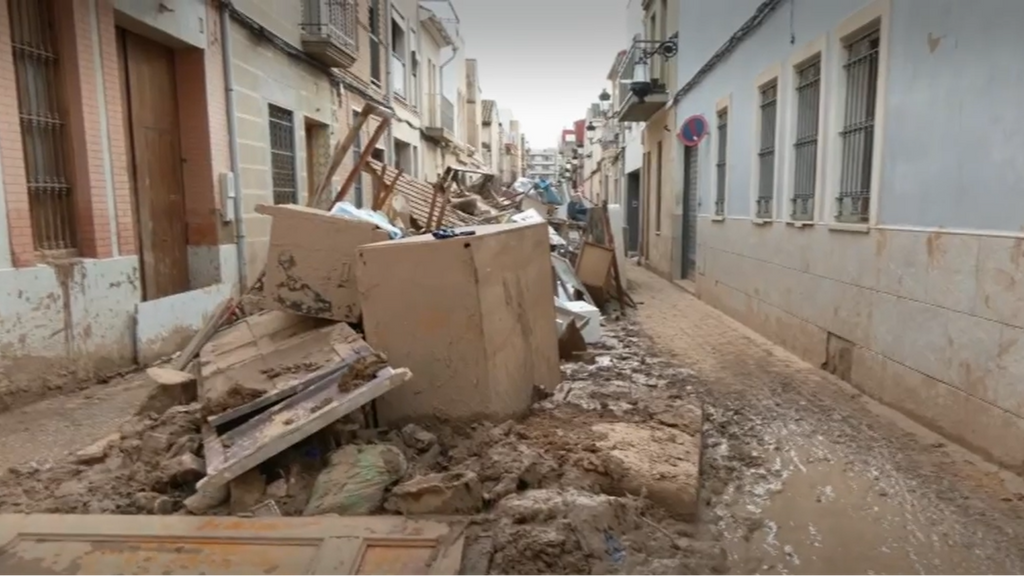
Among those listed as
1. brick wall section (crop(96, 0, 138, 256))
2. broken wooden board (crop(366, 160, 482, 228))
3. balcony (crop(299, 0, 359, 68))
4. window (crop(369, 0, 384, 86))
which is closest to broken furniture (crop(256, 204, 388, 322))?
brick wall section (crop(96, 0, 138, 256))

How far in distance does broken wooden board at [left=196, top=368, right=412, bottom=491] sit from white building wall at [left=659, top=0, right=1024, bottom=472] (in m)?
3.16

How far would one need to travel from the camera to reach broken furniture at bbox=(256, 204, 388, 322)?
4.13 meters

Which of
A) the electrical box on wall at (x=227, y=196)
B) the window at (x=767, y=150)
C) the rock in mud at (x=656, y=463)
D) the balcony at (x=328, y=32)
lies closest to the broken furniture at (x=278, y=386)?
the rock in mud at (x=656, y=463)

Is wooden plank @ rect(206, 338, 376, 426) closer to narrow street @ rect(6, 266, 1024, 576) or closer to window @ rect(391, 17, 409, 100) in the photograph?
narrow street @ rect(6, 266, 1024, 576)

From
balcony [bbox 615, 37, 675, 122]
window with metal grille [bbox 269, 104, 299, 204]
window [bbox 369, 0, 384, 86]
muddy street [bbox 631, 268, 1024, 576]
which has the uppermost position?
window [bbox 369, 0, 384, 86]

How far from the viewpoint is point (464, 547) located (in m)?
2.59

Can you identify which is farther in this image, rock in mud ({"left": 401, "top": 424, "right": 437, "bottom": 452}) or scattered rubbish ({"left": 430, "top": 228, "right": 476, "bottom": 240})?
scattered rubbish ({"left": 430, "top": 228, "right": 476, "bottom": 240})

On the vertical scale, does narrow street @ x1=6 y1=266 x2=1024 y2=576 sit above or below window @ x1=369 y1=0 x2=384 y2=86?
below


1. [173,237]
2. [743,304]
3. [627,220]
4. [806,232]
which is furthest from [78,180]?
[627,220]

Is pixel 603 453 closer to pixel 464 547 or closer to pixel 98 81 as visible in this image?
pixel 464 547

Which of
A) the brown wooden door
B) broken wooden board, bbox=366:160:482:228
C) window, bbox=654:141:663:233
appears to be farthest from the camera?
window, bbox=654:141:663:233

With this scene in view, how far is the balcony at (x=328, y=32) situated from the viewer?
940 cm

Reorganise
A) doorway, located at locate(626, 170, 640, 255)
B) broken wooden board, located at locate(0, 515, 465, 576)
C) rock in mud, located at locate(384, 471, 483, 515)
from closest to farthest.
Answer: broken wooden board, located at locate(0, 515, 465, 576), rock in mud, located at locate(384, 471, 483, 515), doorway, located at locate(626, 170, 640, 255)

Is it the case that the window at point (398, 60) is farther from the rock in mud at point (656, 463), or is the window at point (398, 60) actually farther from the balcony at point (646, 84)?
the rock in mud at point (656, 463)
